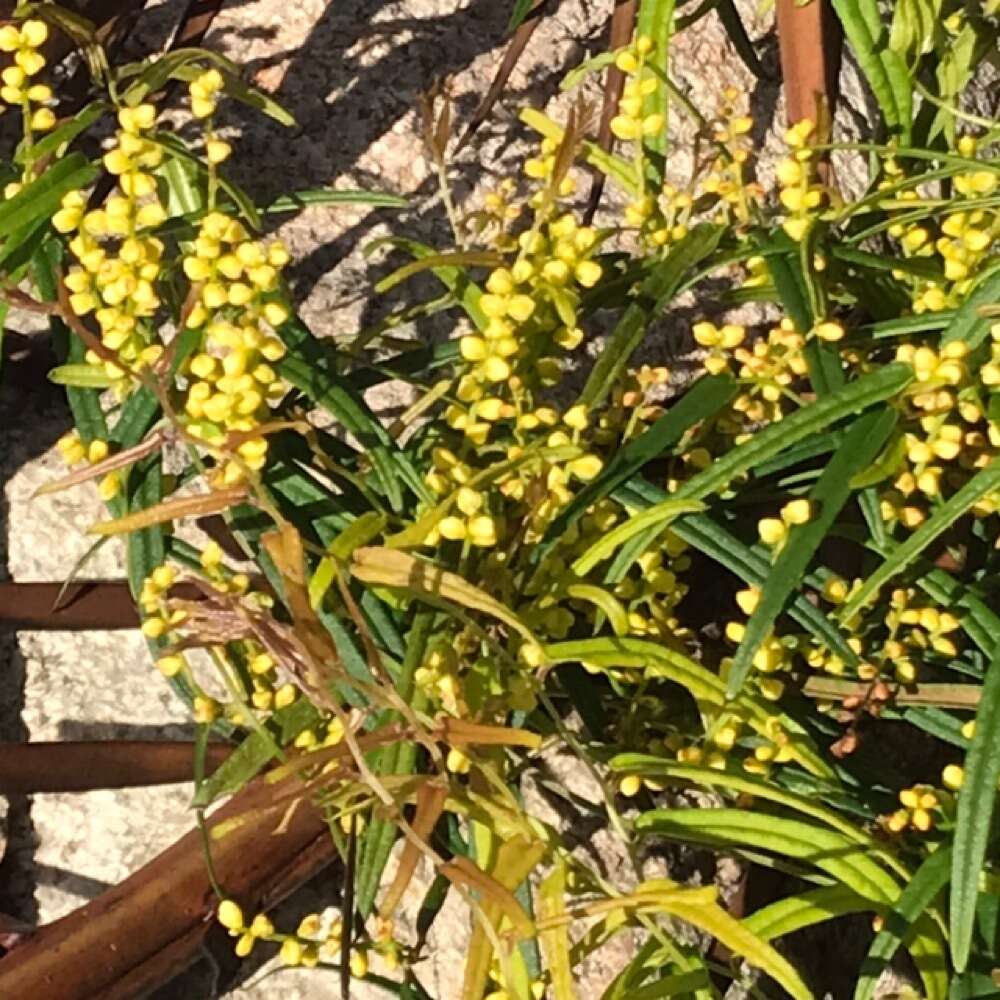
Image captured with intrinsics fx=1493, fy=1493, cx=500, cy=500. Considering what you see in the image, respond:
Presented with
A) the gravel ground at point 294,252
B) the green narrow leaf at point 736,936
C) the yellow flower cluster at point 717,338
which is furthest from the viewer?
the gravel ground at point 294,252

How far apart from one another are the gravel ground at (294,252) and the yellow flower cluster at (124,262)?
5.9 inches

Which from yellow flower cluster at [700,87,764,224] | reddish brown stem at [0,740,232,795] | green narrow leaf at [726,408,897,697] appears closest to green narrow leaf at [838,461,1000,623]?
green narrow leaf at [726,408,897,697]

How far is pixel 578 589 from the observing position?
0.46 metres

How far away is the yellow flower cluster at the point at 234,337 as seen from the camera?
1.41 ft

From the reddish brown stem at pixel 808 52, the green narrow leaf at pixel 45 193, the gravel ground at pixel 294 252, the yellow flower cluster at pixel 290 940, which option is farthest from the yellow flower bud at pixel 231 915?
the reddish brown stem at pixel 808 52

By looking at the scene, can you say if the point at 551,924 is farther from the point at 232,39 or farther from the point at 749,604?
the point at 232,39

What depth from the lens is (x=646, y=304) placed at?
0.50m

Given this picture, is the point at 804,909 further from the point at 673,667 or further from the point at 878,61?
the point at 878,61

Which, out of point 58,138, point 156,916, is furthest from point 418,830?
point 58,138

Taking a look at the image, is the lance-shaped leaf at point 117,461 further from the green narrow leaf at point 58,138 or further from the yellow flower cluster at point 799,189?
the yellow flower cluster at point 799,189

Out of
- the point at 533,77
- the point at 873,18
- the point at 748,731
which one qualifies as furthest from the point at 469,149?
the point at 748,731

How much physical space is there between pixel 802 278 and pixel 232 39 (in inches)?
12.5

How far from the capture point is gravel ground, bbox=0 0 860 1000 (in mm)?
595

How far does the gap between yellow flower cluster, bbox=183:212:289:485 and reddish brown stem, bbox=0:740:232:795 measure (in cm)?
14
